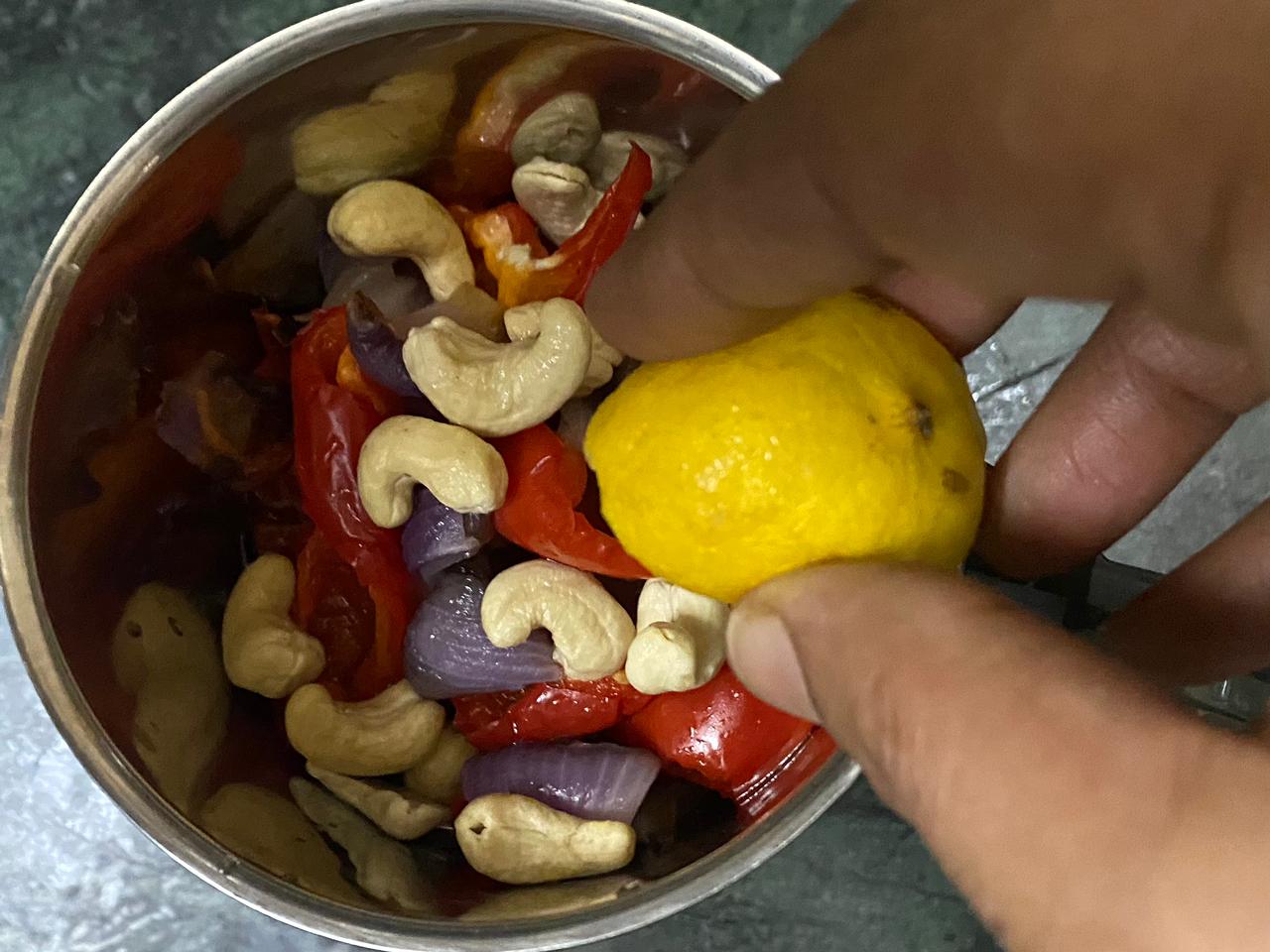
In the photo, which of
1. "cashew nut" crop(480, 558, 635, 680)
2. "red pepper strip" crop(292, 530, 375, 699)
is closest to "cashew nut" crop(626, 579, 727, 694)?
"cashew nut" crop(480, 558, 635, 680)

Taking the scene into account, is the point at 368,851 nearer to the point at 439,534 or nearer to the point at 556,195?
the point at 439,534

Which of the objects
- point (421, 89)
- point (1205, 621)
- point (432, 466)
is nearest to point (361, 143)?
point (421, 89)

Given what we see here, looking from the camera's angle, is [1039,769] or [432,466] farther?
[432,466]

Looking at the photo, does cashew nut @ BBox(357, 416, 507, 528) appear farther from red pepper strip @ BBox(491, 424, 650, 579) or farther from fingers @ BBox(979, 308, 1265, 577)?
fingers @ BBox(979, 308, 1265, 577)

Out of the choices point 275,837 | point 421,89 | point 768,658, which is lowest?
point 275,837

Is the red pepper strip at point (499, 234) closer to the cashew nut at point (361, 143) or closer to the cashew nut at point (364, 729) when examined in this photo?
the cashew nut at point (361, 143)

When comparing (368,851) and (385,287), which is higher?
(385,287)

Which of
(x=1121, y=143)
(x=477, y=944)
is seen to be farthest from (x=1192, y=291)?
(x=477, y=944)

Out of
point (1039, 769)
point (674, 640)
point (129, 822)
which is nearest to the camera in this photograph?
point (1039, 769)
